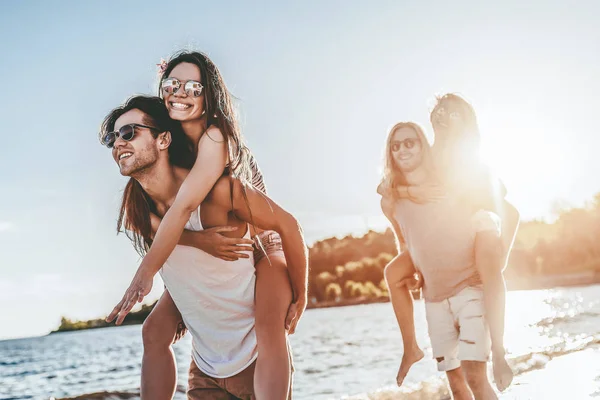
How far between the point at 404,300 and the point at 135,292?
8.54ft

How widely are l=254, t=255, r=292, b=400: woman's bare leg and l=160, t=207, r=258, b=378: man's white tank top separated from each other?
8 cm

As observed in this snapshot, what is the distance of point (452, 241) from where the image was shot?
450cm

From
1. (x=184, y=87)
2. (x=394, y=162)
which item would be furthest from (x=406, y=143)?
(x=184, y=87)

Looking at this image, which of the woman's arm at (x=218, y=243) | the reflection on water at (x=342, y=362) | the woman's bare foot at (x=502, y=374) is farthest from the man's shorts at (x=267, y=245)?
the reflection on water at (x=342, y=362)

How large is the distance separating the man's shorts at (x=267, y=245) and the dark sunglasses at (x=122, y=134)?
76cm

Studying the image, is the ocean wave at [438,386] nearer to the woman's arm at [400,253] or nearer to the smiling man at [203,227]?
the woman's arm at [400,253]

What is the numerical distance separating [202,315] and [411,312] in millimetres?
2083

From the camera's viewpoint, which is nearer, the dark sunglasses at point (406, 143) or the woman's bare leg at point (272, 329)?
the woman's bare leg at point (272, 329)

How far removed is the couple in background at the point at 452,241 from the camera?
14.3 ft

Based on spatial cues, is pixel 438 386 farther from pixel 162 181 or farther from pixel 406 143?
pixel 162 181

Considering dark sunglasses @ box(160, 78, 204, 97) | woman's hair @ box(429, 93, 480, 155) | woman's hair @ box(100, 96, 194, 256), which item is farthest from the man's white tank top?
woman's hair @ box(429, 93, 480, 155)

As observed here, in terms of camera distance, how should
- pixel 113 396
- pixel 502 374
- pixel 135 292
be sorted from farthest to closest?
pixel 113 396 → pixel 502 374 → pixel 135 292

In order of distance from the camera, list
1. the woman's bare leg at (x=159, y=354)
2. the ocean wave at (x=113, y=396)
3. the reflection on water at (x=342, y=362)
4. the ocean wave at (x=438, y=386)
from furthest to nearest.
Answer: the ocean wave at (x=113, y=396) → the reflection on water at (x=342, y=362) → the ocean wave at (x=438, y=386) → the woman's bare leg at (x=159, y=354)

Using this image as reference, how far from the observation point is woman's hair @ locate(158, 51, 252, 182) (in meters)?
→ 3.09
